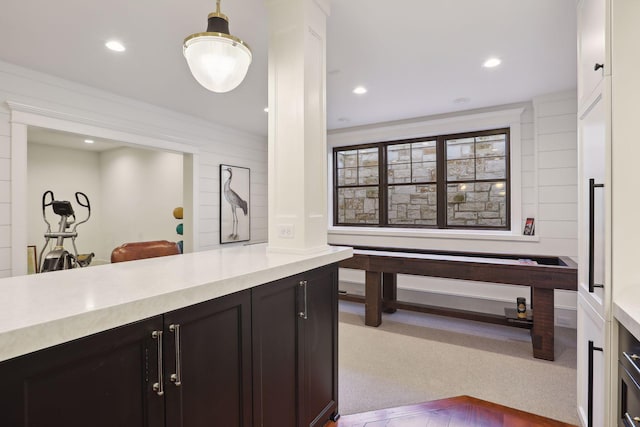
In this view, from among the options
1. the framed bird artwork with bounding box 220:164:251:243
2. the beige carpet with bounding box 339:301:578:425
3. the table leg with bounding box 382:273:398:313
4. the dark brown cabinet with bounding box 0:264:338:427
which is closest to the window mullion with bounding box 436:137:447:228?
the table leg with bounding box 382:273:398:313

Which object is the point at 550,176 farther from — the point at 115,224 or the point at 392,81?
the point at 115,224

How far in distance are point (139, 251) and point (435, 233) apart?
12.4 feet

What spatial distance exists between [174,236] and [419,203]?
4.54m

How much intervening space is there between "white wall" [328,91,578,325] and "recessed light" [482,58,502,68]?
1.31 metres

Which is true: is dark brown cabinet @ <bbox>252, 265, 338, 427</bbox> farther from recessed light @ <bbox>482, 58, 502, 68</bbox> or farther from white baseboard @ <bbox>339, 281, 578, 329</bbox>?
white baseboard @ <bbox>339, 281, 578, 329</bbox>

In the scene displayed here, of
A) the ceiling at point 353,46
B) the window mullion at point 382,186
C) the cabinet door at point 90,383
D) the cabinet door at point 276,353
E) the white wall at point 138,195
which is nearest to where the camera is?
the cabinet door at point 90,383

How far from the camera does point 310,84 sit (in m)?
2.05

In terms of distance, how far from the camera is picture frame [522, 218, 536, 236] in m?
4.04

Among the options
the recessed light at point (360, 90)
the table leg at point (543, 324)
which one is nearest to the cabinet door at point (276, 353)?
the table leg at point (543, 324)

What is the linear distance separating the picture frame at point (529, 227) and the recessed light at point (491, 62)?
2.05 meters

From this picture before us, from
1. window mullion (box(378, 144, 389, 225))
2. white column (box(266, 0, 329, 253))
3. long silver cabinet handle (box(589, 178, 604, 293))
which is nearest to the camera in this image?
long silver cabinet handle (box(589, 178, 604, 293))

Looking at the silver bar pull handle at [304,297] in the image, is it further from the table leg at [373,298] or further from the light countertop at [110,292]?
the table leg at [373,298]

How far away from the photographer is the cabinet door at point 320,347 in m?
1.79

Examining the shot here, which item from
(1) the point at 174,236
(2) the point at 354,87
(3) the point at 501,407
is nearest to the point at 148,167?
(1) the point at 174,236
